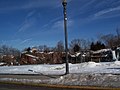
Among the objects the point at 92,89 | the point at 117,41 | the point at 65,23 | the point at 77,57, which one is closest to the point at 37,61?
the point at 77,57

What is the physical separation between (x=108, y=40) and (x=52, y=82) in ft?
397

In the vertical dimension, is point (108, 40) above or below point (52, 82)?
above

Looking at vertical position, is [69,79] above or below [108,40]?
below

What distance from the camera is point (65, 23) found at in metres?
21.0

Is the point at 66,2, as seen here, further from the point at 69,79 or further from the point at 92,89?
the point at 92,89

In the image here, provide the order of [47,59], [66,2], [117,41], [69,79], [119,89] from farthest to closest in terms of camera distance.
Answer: [117,41] < [47,59] < [66,2] < [69,79] < [119,89]

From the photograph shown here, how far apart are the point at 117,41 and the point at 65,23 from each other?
10942 cm

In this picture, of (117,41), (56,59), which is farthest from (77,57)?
(117,41)

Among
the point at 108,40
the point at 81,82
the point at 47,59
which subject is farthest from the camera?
the point at 108,40

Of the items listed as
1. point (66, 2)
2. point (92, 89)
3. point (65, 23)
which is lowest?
point (92, 89)

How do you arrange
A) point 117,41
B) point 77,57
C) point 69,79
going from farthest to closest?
1. point 117,41
2. point 77,57
3. point 69,79

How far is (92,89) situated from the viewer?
600 inches

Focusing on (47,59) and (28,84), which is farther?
(47,59)

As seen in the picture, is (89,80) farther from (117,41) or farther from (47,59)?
(117,41)
